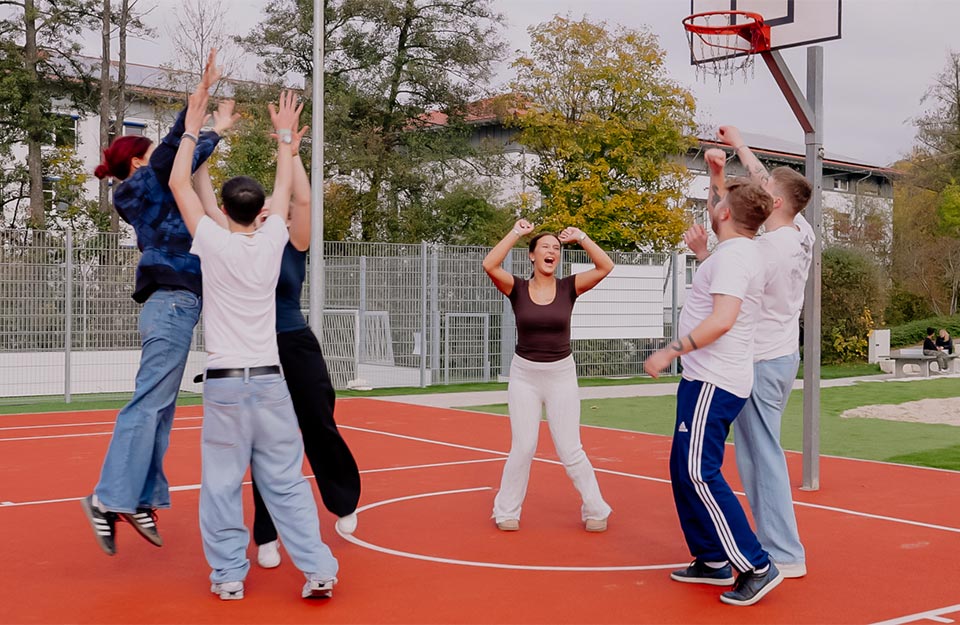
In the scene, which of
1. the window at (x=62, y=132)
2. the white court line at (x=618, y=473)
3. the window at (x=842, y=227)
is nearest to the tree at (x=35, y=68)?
the window at (x=62, y=132)

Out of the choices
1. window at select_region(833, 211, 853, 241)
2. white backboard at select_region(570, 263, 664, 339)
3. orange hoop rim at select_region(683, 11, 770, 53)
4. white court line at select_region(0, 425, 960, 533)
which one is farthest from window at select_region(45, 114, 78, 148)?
window at select_region(833, 211, 853, 241)

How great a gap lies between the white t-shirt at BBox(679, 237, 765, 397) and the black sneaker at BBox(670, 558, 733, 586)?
3.05ft

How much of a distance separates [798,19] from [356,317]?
11.3 metres

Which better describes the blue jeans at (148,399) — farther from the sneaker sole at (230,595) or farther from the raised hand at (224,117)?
the raised hand at (224,117)

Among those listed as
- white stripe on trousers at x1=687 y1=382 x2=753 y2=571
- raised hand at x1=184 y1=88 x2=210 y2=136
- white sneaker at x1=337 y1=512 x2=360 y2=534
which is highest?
raised hand at x1=184 y1=88 x2=210 y2=136

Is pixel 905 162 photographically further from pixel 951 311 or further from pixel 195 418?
pixel 195 418

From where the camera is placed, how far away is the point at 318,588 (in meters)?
5.13

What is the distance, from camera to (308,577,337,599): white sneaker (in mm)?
5117

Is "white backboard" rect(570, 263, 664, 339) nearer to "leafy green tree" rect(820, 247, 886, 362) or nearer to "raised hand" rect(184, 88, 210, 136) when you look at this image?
"leafy green tree" rect(820, 247, 886, 362)

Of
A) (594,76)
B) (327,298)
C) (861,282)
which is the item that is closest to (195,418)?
(327,298)

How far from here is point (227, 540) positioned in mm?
5164

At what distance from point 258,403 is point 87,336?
12.7 m

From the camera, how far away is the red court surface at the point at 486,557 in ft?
16.7

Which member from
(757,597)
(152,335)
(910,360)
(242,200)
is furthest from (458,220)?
(757,597)
